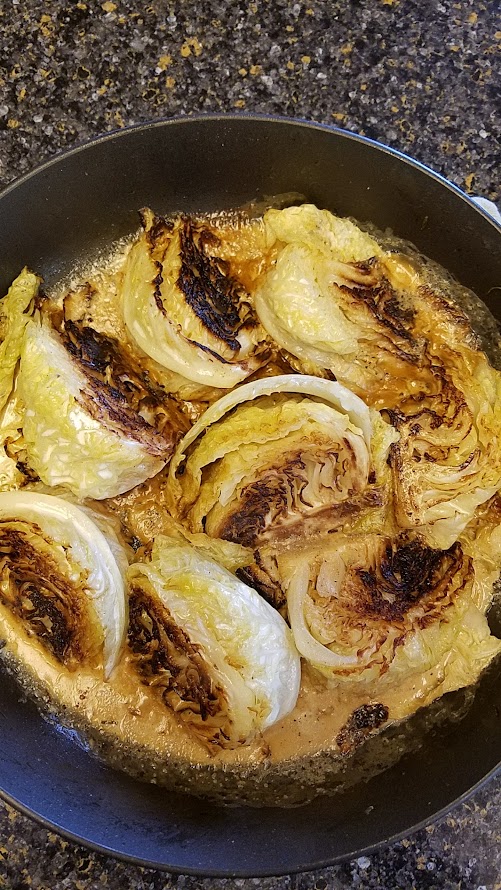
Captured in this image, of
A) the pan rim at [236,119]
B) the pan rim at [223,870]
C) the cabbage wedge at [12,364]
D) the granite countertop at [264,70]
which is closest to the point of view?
the pan rim at [223,870]

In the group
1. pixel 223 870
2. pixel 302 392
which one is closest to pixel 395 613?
pixel 302 392

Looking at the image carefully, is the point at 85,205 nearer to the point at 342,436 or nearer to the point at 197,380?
the point at 197,380

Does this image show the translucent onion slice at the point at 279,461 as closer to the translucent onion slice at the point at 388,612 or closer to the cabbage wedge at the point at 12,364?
the translucent onion slice at the point at 388,612

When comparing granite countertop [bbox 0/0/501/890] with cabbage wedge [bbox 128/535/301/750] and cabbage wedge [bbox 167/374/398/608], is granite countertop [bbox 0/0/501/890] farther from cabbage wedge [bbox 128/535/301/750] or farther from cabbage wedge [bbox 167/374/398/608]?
cabbage wedge [bbox 128/535/301/750]

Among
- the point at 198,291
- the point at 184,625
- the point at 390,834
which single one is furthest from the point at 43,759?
the point at 198,291

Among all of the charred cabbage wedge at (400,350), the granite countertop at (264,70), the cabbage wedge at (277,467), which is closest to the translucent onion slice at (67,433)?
the cabbage wedge at (277,467)

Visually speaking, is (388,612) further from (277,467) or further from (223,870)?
(223,870)
